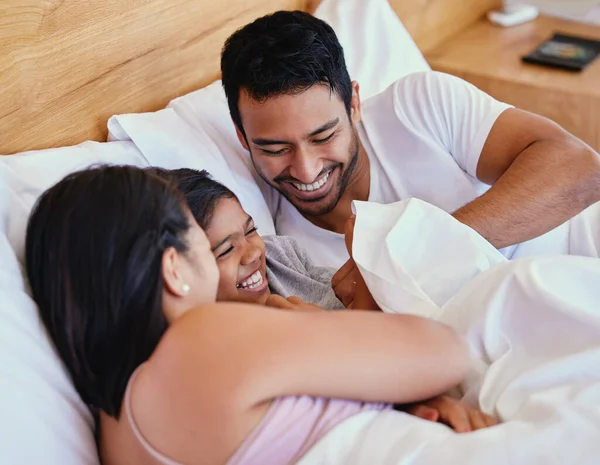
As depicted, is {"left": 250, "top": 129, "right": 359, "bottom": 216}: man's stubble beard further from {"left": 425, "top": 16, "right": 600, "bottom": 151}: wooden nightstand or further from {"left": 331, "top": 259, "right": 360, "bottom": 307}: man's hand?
{"left": 425, "top": 16, "right": 600, "bottom": 151}: wooden nightstand

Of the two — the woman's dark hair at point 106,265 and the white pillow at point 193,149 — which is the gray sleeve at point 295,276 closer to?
the white pillow at point 193,149

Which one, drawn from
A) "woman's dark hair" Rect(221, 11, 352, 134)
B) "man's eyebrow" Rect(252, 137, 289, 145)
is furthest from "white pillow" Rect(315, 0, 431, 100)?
"man's eyebrow" Rect(252, 137, 289, 145)

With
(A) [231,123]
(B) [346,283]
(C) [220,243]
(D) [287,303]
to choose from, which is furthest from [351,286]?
(A) [231,123]

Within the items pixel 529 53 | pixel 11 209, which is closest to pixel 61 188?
pixel 11 209

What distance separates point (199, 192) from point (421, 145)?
0.57 metres

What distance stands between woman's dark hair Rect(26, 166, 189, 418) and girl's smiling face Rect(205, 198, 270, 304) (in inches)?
10.6

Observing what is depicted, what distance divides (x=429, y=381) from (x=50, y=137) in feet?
2.56

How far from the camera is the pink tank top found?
2.64ft

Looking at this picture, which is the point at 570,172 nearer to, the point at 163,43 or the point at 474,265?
the point at 474,265

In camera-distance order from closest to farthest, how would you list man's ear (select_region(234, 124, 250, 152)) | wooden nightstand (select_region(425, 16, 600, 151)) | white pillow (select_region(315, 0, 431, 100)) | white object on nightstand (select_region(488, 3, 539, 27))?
man's ear (select_region(234, 124, 250, 152)) → white pillow (select_region(315, 0, 431, 100)) → wooden nightstand (select_region(425, 16, 600, 151)) → white object on nightstand (select_region(488, 3, 539, 27))

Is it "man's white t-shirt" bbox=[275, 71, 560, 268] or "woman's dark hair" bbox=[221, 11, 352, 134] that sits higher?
"woman's dark hair" bbox=[221, 11, 352, 134]

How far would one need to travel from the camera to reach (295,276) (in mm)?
1309

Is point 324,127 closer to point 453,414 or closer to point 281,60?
point 281,60

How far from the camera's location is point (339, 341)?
2.72 ft
